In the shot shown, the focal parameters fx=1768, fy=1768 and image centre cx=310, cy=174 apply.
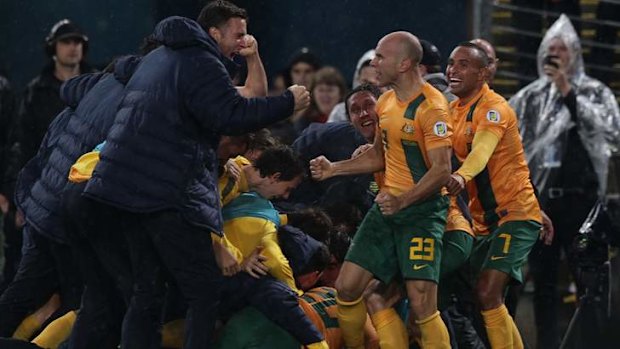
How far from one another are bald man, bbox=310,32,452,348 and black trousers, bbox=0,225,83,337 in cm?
164

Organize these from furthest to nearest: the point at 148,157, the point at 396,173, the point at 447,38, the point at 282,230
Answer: the point at 447,38 → the point at 282,230 → the point at 396,173 → the point at 148,157

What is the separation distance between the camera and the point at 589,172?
42.7 ft

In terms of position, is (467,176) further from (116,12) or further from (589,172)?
(116,12)

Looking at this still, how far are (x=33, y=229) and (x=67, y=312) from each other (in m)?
0.62

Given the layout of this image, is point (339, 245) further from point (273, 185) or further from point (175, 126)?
point (175, 126)

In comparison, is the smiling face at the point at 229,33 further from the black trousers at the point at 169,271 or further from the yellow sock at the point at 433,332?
the yellow sock at the point at 433,332

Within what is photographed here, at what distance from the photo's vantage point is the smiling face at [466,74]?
393 inches

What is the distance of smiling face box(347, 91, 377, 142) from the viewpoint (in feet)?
35.1

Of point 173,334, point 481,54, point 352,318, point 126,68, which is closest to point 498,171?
point 481,54

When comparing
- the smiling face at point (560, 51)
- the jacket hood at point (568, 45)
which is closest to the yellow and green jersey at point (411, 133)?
the smiling face at point (560, 51)

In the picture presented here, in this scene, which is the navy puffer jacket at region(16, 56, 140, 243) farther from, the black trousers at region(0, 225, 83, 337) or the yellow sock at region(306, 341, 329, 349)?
the yellow sock at region(306, 341, 329, 349)

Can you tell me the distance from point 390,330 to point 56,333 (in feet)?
6.34

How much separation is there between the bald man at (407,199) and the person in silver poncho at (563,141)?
354 centimetres

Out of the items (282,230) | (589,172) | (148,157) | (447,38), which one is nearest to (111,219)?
(148,157)
